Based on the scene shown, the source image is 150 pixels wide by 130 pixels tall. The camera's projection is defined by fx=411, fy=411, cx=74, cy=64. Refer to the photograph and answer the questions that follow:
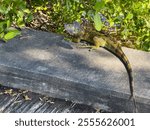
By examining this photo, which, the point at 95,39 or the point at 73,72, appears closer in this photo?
the point at 73,72

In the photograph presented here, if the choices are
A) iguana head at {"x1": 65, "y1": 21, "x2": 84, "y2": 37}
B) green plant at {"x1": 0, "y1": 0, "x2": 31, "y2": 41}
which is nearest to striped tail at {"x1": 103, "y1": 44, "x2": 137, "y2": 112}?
iguana head at {"x1": 65, "y1": 21, "x2": 84, "y2": 37}

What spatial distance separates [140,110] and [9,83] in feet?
3.58

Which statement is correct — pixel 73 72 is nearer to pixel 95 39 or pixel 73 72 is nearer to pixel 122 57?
pixel 122 57

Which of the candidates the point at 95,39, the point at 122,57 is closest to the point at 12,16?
the point at 95,39

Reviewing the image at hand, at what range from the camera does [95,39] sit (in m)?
3.72

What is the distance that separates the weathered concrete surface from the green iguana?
5 centimetres

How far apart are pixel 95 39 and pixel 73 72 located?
598mm

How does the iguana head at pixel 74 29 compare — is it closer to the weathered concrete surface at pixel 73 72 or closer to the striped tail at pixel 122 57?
the weathered concrete surface at pixel 73 72

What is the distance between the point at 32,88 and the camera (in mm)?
A: 3312

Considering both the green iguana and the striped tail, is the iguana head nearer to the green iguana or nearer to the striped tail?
the green iguana

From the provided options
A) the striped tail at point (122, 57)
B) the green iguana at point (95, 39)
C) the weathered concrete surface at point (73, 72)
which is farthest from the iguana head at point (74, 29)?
the striped tail at point (122, 57)

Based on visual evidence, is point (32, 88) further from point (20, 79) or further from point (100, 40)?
point (100, 40)

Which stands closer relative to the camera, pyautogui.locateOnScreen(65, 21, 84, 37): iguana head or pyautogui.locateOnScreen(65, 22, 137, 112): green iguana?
pyautogui.locateOnScreen(65, 22, 137, 112): green iguana

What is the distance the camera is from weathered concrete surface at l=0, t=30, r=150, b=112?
3059mm
